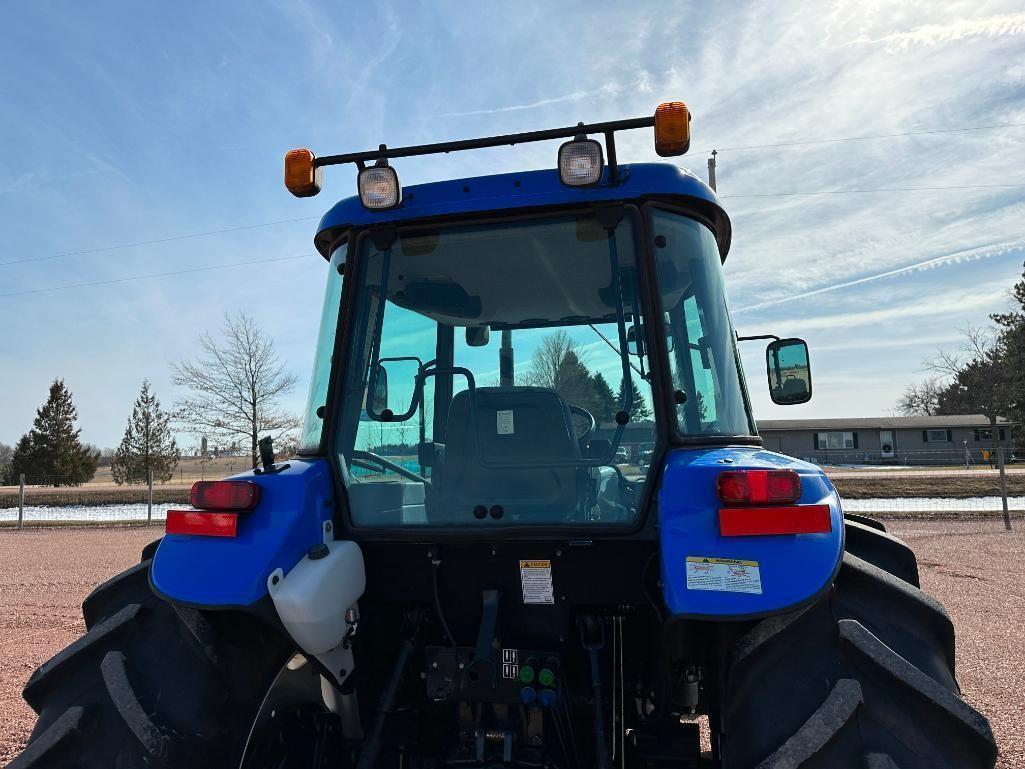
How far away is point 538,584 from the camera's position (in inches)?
89.0

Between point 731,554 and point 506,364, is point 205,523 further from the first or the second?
point 731,554

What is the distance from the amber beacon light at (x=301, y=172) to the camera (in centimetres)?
262

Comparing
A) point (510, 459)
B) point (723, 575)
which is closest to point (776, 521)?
point (723, 575)

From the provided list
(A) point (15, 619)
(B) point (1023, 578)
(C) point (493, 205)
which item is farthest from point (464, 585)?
(B) point (1023, 578)

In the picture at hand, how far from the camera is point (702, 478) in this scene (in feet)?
6.47

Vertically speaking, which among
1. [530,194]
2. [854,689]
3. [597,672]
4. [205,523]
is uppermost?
[530,194]

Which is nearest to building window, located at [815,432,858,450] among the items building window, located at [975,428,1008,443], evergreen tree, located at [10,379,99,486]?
building window, located at [975,428,1008,443]

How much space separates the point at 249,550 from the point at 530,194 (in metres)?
1.46

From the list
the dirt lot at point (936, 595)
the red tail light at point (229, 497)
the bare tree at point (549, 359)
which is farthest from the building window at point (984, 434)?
the red tail light at point (229, 497)

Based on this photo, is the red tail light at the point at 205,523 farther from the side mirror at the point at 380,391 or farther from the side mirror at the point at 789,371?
the side mirror at the point at 789,371

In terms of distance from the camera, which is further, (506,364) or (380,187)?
(506,364)

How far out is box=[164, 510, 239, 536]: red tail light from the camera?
212cm

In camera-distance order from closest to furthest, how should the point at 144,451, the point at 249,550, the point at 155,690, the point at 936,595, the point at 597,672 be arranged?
the point at 155,690, the point at 249,550, the point at 597,672, the point at 936,595, the point at 144,451

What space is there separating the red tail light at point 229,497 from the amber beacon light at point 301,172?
1.12 metres
